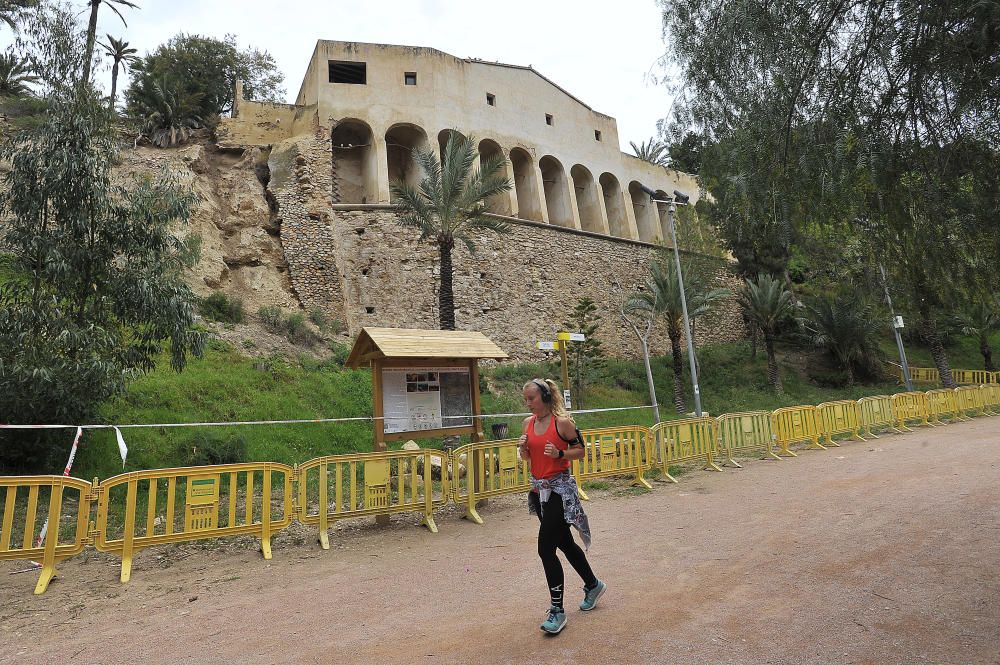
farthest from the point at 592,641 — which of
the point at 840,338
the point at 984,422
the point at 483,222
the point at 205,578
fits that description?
the point at 840,338

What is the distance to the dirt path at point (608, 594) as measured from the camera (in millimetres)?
3521

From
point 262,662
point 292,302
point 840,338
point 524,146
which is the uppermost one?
point 524,146

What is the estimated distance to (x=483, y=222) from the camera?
59.6 ft

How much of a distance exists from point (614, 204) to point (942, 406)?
868 inches

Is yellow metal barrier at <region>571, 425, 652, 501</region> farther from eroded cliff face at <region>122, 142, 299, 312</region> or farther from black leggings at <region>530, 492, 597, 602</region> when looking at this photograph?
eroded cliff face at <region>122, 142, 299, 312</region>

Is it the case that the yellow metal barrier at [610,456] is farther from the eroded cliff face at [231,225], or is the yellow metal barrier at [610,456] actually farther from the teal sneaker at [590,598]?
the eroded cliff face at [231,225]

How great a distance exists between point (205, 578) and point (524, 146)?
27997mm

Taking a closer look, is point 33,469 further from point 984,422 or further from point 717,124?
point 984,422

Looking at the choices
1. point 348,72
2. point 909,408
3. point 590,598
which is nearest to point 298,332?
point 348,72

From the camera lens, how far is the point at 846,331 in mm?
25719

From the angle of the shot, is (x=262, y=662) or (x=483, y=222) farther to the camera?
(x=483, y=222)

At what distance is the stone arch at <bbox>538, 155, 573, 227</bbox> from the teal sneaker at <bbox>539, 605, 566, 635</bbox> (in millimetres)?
29070

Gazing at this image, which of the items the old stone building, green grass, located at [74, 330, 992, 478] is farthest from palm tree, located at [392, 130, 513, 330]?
the old stone building

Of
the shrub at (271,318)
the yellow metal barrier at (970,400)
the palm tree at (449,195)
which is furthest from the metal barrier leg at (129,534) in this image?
the yellow metal barrier at (970,400)
